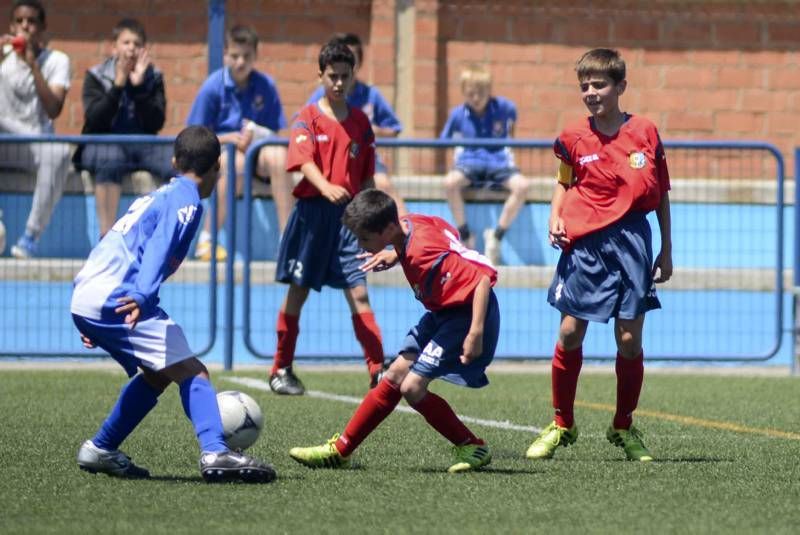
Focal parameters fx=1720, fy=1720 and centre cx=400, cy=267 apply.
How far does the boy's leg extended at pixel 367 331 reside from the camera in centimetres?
1013

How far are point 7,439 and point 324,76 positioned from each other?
3042 mm

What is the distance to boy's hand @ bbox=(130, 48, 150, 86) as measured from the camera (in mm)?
12711

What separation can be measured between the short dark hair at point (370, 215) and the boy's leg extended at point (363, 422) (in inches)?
23.9

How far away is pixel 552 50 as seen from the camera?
1585 centimetres

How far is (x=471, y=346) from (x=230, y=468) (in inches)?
42.1

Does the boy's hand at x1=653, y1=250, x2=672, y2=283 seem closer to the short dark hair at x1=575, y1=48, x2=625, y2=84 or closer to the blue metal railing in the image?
the short dark hair at x1=575, y1=48, x2=625, y2=84

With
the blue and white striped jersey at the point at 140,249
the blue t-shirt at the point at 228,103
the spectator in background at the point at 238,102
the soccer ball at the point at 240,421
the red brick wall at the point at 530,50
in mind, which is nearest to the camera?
the blue and white striped jersey at the point at 140,249

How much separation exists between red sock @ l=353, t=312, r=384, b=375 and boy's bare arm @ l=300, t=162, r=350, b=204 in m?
0.82

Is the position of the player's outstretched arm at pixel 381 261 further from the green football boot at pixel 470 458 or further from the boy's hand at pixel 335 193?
the boy's hand at pixel 335 193

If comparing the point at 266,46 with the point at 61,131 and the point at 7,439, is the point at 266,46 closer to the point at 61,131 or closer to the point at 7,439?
the point at 61,131

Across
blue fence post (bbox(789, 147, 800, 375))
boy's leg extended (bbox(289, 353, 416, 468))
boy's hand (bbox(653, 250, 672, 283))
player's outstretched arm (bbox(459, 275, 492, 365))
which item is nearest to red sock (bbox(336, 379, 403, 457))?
boy's leg extended (bbox(289, 353, 416, 468))

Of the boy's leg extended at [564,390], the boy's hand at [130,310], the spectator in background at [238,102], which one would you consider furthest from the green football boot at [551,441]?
the spectator in background at [238,102]

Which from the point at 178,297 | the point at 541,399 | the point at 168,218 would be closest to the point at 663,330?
the point at 541,399

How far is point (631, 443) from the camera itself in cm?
746
